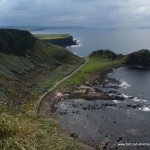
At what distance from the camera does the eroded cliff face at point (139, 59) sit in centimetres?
15512

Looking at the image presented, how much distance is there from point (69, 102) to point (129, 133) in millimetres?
30363

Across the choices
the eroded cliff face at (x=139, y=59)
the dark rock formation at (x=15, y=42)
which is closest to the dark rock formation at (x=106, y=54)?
the eroded cliff face at (x=139, y=59)

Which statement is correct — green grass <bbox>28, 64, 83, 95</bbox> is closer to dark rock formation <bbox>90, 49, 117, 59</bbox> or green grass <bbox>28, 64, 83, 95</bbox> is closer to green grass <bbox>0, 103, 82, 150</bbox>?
dark rock formation <bbox>90, 49, 117, 59</bbox>

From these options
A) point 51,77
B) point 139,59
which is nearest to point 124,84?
point 51,77

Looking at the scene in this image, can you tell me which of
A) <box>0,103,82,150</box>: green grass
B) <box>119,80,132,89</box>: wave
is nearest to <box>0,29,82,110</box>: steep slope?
<box>119,80,132,89</box>: wave

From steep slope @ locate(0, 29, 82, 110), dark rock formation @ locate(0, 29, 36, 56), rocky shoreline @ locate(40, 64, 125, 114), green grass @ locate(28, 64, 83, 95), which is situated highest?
dark rock formation @ locate(0, 29, 36, 56)

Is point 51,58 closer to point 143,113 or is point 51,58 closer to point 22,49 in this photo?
point 22,49

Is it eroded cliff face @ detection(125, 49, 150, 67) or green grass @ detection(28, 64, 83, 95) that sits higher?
eroded cliff face @ detection(125, 49, 150, 67)

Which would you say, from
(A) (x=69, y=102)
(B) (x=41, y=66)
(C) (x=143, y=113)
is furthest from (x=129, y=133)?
(B) (x=41, y=66)

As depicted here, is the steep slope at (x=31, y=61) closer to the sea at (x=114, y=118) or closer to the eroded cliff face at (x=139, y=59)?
the sea at (x=114, y=118)

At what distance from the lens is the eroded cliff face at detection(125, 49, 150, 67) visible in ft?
509

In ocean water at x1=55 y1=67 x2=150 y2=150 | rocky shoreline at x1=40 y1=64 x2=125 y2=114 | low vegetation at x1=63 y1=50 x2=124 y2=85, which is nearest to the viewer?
ocean water at x1=55 y1=67 x2=150 y2=150

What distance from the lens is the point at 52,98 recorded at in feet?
303

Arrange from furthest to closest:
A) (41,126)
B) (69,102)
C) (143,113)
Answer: (69,102), (143,113), (41,126)
